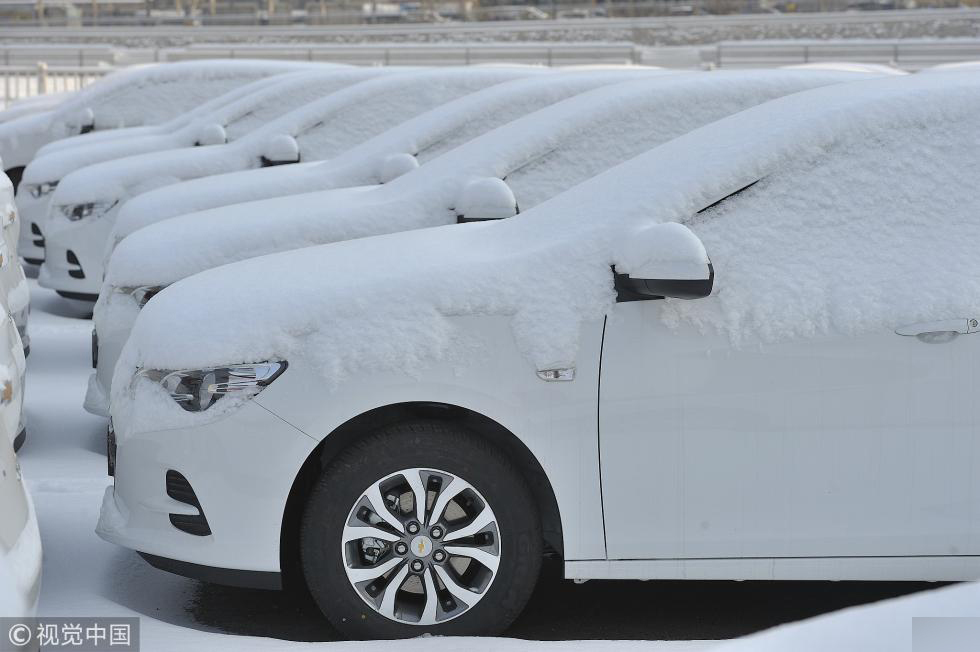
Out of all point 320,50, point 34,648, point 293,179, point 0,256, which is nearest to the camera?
point 34,648

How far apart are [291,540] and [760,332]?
139 cm

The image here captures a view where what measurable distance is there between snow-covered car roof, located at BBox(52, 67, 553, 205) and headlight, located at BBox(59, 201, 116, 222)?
44 millimetres

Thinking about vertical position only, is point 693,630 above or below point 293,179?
below

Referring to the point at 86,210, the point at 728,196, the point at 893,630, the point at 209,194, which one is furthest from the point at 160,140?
the point at 893,630

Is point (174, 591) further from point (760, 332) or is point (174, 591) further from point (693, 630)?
point (760, 332)

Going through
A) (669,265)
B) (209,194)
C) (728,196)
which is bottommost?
(209,194)

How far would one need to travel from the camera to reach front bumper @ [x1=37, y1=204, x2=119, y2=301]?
335 inches

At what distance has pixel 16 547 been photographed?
2893mm

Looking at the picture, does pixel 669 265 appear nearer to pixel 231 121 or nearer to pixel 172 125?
pixel 231 121

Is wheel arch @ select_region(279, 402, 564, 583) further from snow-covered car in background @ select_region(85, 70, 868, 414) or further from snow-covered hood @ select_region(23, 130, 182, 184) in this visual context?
snow-covered hood @ select_region(23, 130, 182, 184)

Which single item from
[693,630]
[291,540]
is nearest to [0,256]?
[291,540]

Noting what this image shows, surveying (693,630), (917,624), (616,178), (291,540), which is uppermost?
(616,178)

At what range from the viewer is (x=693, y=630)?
3.91 metres

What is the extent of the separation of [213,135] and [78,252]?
1975mm
